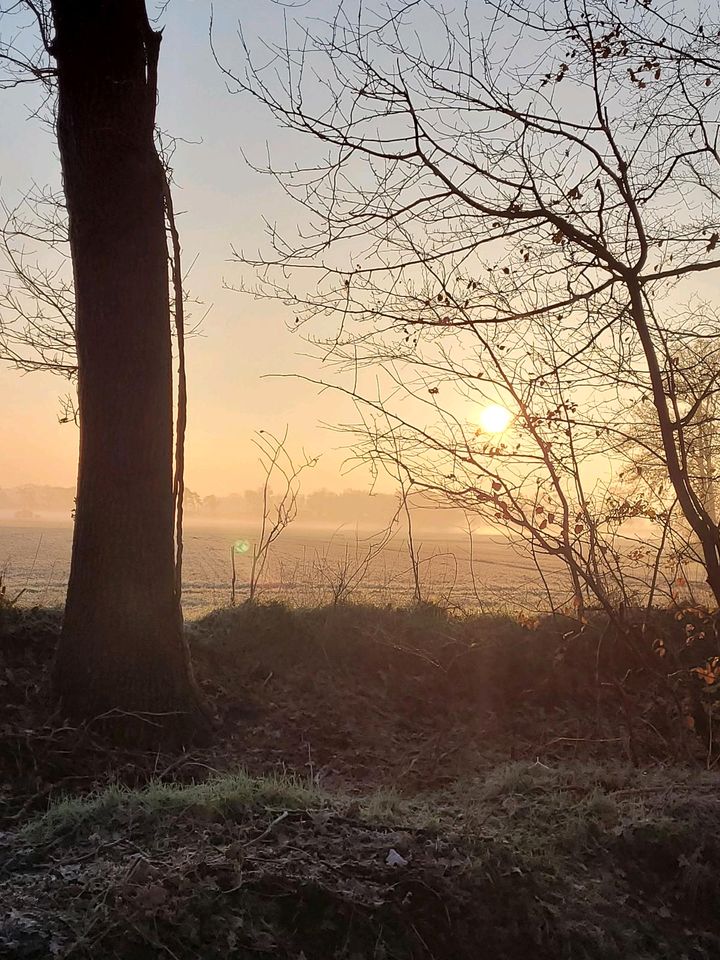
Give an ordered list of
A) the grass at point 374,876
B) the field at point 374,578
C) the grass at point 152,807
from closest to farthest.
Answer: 1. the grass at point 374,876
2. the grass at point 152,807
3. the field at point 374,578

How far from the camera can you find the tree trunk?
5.02 metres

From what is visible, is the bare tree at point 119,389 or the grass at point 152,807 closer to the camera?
the grass at point 152,807

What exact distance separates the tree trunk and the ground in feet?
1.47

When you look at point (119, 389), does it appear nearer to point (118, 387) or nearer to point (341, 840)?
point (118, 387)

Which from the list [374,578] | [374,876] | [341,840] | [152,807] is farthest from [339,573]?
[374,876]

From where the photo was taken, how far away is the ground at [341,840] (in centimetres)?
252

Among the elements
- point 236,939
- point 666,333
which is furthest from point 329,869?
point 666,333

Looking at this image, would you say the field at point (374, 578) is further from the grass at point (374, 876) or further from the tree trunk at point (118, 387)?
the tree trunk at point (118, 387)

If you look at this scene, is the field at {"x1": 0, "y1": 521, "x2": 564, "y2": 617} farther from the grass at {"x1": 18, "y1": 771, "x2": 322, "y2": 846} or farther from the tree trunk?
the grass at {"x1": 18, "y1": 771, "x2": 322, "y2": 846}

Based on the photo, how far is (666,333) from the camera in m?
4.43

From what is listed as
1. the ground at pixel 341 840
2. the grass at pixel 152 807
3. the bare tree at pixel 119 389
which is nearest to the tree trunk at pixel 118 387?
the bare tree at pixel 119 389

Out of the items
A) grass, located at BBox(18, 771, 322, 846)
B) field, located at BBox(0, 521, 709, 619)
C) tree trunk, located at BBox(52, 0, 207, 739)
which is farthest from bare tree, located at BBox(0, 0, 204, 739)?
field, located at BBox(0, 521, 709, 619)

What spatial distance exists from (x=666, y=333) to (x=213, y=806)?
3.36m

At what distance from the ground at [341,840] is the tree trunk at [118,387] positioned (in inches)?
17.6
